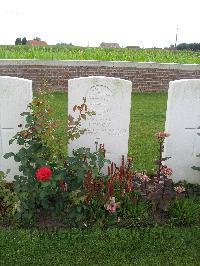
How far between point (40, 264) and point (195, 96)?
2.51 metres

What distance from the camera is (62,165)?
3963mm

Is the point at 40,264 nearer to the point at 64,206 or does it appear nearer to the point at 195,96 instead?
the point at 64,206

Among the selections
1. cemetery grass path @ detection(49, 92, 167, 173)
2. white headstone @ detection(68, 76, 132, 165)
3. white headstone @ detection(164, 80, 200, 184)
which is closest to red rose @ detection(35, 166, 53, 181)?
cemetery grass path @ detection(49, 92, 167, 173)

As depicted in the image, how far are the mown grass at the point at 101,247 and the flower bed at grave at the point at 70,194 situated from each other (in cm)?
14

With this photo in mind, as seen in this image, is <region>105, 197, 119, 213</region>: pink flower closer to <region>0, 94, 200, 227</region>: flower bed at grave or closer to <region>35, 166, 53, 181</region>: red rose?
<region>0, 94, 200, 227</region>: flower bed at grave

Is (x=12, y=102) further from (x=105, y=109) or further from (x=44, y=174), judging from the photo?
(x=44, y=174)

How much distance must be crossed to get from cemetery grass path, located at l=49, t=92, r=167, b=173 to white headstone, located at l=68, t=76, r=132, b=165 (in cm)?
34

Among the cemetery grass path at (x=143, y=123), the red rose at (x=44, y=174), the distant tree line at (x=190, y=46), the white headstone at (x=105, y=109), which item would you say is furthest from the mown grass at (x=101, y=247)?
the distant tree line at (x=190, y=46)

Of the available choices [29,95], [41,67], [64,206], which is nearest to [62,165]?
[64,206]

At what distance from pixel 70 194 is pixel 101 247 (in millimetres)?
573

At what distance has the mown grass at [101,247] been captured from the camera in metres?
3.54

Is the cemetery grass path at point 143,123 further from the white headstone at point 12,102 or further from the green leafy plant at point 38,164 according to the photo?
the white headstone at point 12,102

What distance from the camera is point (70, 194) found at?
389 cm

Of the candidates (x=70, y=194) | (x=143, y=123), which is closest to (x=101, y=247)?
(x=70, y=194)
